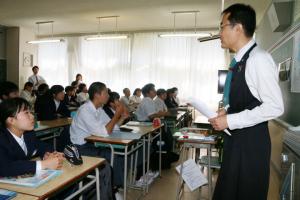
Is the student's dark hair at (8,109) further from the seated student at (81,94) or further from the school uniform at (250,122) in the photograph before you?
the seated student at (81,94)

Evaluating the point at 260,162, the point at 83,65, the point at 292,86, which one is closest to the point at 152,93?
the point at 292,86

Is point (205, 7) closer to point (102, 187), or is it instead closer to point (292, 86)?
point (292, 86)

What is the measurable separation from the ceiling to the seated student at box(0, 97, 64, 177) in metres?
4.62

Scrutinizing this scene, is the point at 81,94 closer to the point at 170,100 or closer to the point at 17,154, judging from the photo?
the point at 170,100

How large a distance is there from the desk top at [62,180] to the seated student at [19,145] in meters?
0.10

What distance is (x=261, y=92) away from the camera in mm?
1155

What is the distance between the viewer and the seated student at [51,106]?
4.55 metres

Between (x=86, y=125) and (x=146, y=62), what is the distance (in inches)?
255

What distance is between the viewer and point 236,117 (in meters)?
1.18

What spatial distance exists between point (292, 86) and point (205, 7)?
13.0ft

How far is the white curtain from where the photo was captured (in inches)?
334

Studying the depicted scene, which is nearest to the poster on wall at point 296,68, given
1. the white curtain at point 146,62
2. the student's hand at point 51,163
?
the student's hand at point 51,163

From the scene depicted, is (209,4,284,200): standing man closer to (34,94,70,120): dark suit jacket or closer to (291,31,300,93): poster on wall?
(291,31,300,93): poster on wall

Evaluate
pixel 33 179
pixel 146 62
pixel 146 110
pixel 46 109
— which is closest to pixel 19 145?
Answer: pixel 33 179
